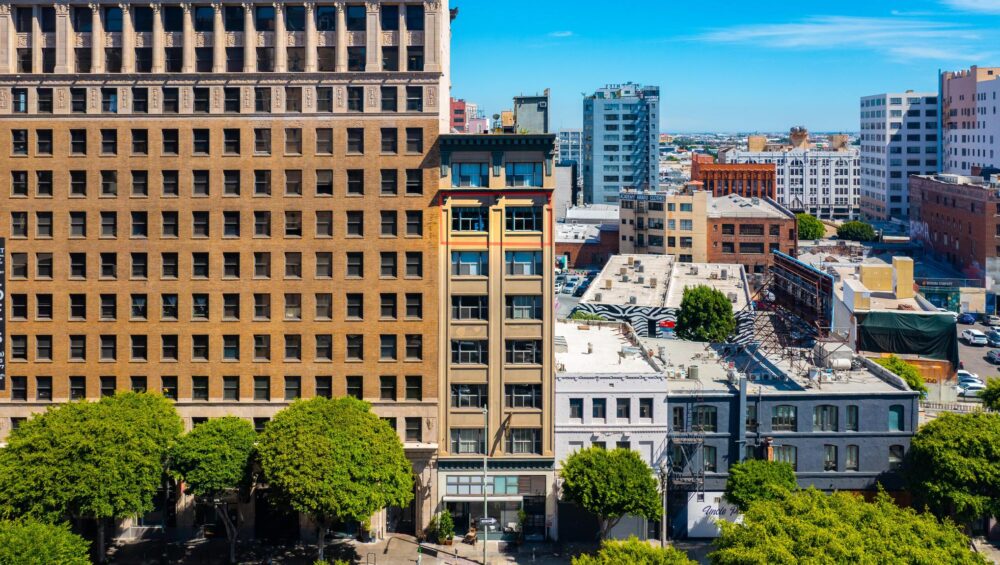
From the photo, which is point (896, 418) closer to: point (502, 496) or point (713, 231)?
point (502, 496)

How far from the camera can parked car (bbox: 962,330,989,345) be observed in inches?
6029

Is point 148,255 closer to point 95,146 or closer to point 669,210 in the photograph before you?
point 95,146

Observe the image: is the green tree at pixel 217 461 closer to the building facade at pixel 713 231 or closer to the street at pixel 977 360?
the street at pixel 977 360

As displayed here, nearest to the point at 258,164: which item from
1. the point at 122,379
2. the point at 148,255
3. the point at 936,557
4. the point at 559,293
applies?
the point at 148,255

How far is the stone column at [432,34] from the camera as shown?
77938 mm

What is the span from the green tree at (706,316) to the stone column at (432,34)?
65.3 metres

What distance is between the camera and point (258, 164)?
260 feet

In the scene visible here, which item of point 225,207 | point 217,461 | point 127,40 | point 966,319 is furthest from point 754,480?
point 966,319

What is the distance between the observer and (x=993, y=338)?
15438 cm

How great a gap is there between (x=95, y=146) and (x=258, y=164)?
11.6 metres

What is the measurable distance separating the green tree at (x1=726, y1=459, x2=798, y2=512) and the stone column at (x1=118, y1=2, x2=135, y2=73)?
50893mm

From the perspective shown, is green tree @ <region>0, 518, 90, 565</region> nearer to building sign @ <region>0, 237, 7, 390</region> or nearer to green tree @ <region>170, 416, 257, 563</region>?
green tree @ <region>170, 416, 257, 563</region>

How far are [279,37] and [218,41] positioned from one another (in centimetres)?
431

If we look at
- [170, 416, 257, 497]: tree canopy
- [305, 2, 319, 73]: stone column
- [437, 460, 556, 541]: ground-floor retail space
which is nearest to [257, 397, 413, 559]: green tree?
[170, 416, 257, 497]: tree canopy
